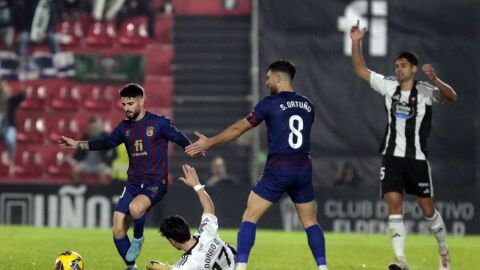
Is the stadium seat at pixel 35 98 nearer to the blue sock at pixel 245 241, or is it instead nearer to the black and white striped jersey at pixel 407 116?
the black and white striped jersey at pixel 407 116

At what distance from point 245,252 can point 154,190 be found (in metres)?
1.72

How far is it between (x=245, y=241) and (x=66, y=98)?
1610 centimetres

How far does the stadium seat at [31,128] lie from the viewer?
27484 mm

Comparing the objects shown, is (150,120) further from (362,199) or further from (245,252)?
(362,199)

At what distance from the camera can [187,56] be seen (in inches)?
1110

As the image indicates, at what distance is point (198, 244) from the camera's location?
12180mm

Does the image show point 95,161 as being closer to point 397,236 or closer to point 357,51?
point 357,51

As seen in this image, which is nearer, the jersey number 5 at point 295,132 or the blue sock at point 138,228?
the jersey number 5 at point 295,132

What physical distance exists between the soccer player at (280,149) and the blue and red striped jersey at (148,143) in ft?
4.16

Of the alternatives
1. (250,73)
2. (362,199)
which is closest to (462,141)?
(362,199)

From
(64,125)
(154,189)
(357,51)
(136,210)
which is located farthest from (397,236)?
(64,125)

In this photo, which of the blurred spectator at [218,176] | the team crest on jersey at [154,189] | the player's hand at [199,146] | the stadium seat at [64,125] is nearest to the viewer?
the player's hand at [199,146]

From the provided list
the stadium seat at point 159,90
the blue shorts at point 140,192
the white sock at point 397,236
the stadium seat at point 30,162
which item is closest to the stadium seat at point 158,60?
the stadium seat at point 159,90

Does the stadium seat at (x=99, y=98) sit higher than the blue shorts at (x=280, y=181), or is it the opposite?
the stadium seat at (x=99, y=98)
